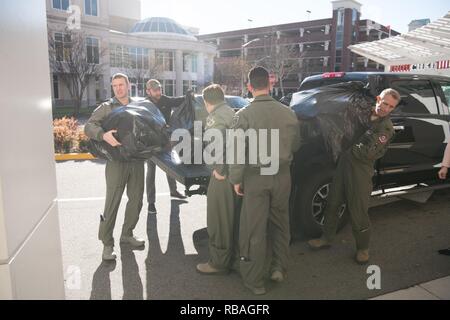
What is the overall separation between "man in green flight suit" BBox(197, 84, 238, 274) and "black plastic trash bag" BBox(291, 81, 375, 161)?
1.01m

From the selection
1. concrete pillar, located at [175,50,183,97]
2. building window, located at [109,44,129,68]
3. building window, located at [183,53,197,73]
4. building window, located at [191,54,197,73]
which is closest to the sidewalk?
building window, located at [109,44,129,68]

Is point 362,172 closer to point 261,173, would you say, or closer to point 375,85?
point 261,173

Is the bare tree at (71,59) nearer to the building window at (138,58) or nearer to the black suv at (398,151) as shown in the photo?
the building window at (138,58)

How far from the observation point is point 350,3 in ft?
205

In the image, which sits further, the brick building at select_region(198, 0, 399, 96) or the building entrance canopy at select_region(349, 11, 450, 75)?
the brick building at select_region(198, 0, 399, 96)

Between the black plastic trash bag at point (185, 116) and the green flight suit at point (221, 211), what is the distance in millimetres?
1434

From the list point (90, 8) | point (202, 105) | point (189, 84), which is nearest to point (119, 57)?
point (90, 8)

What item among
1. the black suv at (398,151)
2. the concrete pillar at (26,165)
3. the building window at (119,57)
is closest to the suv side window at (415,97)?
the black suv at (398,151)

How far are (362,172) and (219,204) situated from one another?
155cm

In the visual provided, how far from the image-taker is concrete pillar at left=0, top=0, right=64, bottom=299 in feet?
4.53

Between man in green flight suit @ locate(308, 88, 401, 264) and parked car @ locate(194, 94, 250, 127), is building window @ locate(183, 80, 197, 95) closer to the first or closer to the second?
parked car @ locate(194, 94, 250, 127)

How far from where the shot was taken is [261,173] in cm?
331

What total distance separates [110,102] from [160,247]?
1.75 metres

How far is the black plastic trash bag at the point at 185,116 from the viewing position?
5121 millimetres
